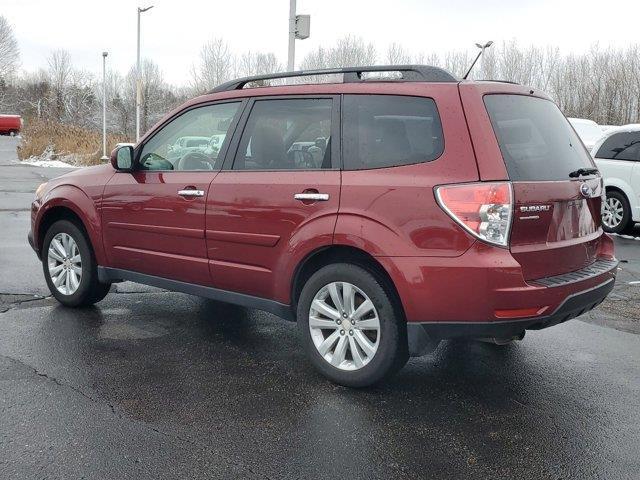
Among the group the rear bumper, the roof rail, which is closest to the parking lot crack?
the rear bumper

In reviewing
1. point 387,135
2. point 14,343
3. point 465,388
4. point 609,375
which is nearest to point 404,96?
point 387,135

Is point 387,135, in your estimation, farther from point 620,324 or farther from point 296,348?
point 620,324

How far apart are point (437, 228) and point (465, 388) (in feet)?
3.65

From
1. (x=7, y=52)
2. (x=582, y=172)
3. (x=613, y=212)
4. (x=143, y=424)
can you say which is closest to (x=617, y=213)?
(x=613, y=212)

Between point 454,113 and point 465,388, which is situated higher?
point 454,113

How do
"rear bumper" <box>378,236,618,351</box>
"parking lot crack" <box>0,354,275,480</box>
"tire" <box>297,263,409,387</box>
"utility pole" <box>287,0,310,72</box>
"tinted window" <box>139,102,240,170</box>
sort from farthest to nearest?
"utility pole" <box>287,0,310,72</box> < "tinted window" <box>139,102,240,170</box> < "tire" <box>297,263,409,387</box> < "rear bumper" <box>378,236,618,351</box> < "parking lot crack" <box>0,354,275,480</box>

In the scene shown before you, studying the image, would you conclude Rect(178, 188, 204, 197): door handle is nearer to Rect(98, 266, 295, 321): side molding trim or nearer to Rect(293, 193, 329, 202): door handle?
Rect(98, 266, 295, 321): side molding trim

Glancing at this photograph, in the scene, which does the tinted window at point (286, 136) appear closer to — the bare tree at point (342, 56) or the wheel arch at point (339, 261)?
the wheel arch at point (339, 261)

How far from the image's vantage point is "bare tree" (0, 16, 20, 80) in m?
80.6

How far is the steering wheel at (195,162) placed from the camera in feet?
15.7

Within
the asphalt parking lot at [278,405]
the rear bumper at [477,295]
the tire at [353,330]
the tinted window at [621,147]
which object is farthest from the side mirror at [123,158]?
the tinted window at [621,147]

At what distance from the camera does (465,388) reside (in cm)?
407

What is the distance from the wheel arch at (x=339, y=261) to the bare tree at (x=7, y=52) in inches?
3378

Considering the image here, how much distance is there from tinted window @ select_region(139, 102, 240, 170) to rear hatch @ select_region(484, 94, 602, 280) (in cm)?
193
